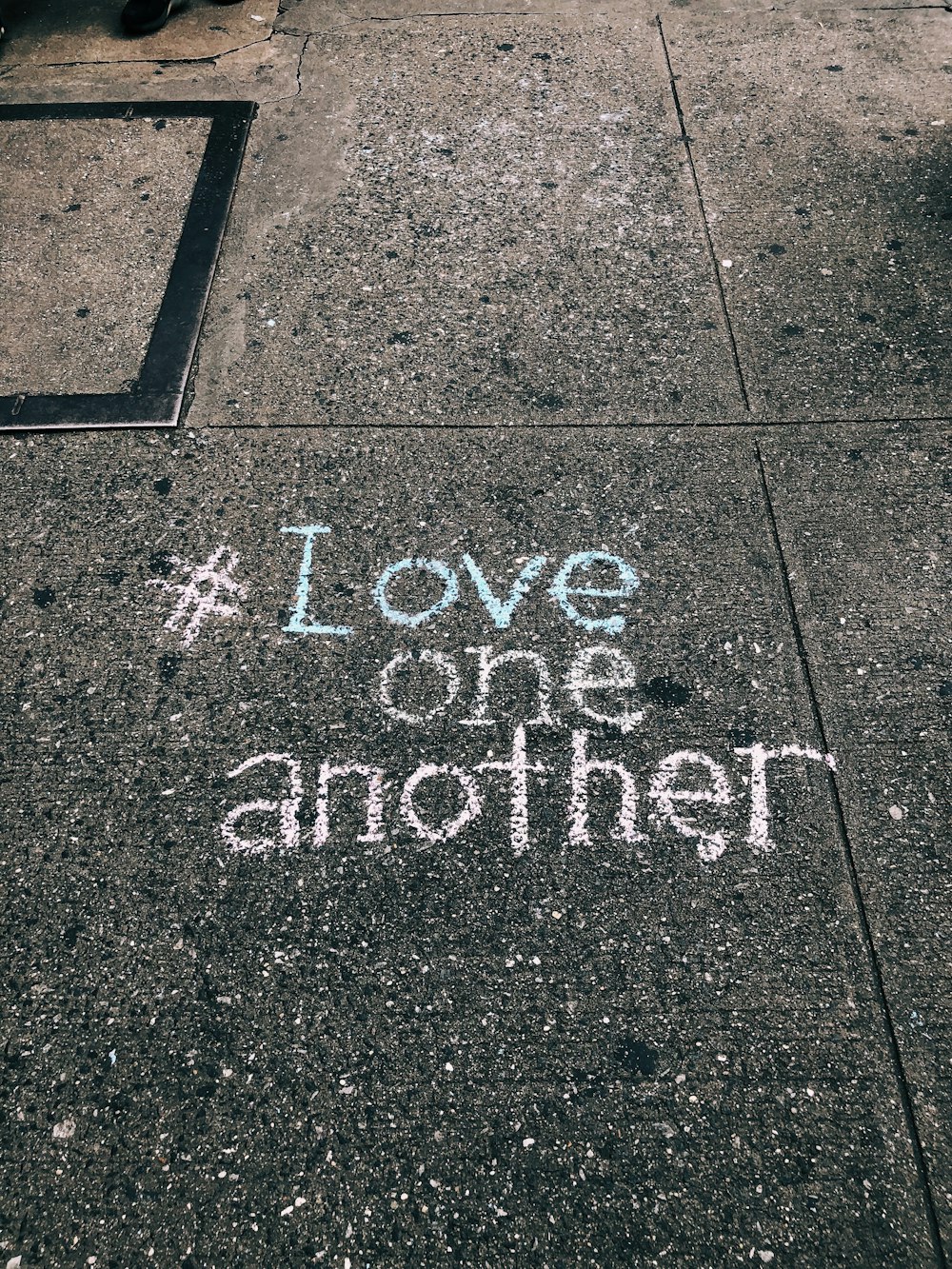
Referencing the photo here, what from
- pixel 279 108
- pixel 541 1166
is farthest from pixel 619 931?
pixel 279 108

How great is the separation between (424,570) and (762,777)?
1188 mm

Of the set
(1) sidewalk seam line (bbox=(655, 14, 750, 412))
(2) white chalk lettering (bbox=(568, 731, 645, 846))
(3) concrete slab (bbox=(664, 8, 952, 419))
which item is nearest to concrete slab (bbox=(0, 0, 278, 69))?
(1) sidewalk seam line (bbox=(655, 14, 750, 412))

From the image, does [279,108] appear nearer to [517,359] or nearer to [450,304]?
[450,304]

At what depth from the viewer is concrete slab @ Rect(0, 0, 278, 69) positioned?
4992 millimetres

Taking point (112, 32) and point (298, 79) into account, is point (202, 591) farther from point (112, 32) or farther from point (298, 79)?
point (112, 32)

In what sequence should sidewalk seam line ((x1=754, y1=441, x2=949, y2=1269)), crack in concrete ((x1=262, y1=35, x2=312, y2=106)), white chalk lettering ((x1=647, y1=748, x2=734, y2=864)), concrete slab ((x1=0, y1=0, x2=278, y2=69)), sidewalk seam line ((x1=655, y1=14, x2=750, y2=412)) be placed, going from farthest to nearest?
concrete slab ((x1=0, y1=0, x2=278, y2=69)) → crack in concrete ((x1=262, y1=35, x2=312, y2=106)) → sidewalk seam line ((x1=655, y1=14, x2=750, y2=412)) → white chalk lettering ((x1=647, y1=748, x2=734, y2=864)) → sidewalk seam line ((x1=754, y1=441, x2=949, y2=1269))

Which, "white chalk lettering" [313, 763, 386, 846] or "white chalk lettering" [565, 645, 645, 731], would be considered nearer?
"white chalk lettering" [313, 763, 386, 846]

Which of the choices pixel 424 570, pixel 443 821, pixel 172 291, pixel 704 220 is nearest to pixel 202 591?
pixel 424 570

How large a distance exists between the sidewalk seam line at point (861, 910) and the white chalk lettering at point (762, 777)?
0.05m

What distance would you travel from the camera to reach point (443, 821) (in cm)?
259

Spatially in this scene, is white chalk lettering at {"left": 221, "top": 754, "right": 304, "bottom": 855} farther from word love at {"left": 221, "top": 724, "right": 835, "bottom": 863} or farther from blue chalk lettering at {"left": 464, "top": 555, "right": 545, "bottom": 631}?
blue chalk lettering at {"left": 464, "top": 555, "right": 545, "bottom": 631}

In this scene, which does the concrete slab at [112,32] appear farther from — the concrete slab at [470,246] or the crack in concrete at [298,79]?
the concrete slab at [470,246]

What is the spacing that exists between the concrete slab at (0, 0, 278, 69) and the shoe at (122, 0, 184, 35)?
1.3 inches

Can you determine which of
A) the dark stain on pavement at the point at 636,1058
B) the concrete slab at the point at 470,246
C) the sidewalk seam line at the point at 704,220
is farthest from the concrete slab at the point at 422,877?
the sidewalk seam line at the point at 704,220
